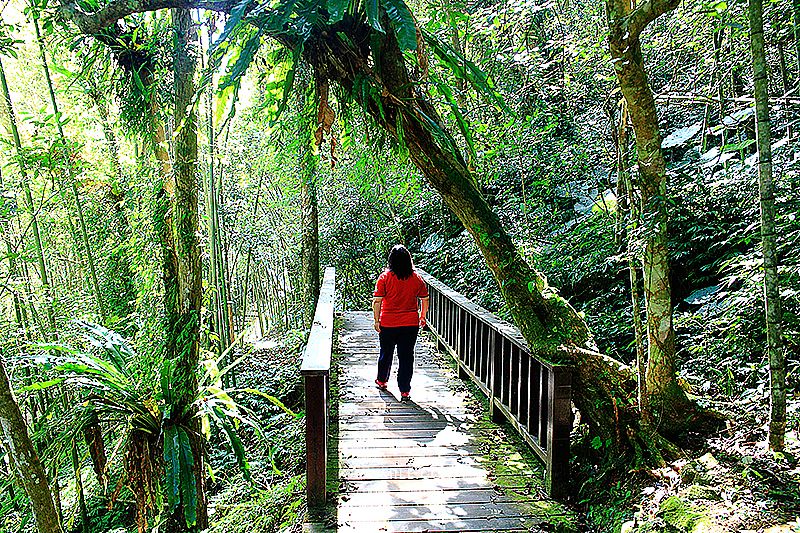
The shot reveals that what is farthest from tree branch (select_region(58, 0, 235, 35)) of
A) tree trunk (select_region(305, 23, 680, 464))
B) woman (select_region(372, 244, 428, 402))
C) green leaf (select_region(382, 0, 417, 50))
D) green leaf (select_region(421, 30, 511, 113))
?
woman (select_region(372, 244, 428, 402))

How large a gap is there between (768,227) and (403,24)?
1.92 m

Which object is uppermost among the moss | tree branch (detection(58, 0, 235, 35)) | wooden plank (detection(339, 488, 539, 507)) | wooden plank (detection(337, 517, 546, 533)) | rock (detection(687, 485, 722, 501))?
tree branch (detection(58, 0, 235, 35))

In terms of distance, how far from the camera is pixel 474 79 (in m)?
3.26

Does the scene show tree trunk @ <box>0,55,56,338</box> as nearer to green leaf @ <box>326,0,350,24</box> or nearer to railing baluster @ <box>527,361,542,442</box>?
green leaf @ <box>326,0,350,24</box>

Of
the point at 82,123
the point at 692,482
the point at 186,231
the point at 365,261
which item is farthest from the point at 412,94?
the point at 365,261

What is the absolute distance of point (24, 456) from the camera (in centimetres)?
242

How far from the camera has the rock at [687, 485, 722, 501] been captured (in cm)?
242

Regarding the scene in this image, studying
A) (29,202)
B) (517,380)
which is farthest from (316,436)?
(29,202)

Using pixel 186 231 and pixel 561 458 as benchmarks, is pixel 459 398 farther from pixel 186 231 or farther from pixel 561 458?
pixel 186 231

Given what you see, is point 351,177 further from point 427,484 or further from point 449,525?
point 449,525

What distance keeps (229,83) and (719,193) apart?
3901 millimetres

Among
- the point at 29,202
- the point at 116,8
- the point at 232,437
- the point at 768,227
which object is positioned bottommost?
the point at 232,437

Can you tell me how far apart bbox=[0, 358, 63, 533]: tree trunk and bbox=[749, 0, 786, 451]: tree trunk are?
11.2ft

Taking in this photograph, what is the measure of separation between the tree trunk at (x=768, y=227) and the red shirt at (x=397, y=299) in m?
2.69
